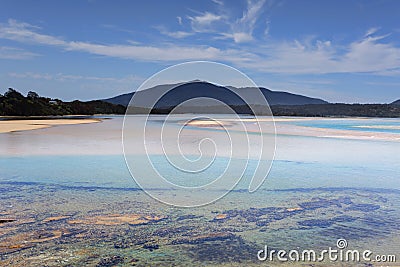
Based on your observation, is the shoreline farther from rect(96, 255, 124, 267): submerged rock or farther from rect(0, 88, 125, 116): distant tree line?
rect(0, 88, 125, 116): distant tree line

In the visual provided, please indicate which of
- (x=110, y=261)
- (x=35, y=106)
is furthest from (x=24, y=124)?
(x=35, y=106)

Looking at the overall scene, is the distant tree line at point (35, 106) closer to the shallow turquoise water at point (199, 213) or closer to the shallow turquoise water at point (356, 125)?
the shallow turquoise water at point (356, 125)

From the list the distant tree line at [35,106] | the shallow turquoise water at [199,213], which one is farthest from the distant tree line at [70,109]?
the shallow turquoise water at [199,213]

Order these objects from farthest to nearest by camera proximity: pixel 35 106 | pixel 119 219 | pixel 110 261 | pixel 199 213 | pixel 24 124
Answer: pixel 35 106 < pixel 24 124 < pixel 199 213 < pixel 119 219 < pixel 110 261

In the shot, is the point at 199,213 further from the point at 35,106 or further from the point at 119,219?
the point at 35,106

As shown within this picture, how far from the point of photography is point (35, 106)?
209 feet

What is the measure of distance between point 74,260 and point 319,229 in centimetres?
301

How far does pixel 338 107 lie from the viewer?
105 m

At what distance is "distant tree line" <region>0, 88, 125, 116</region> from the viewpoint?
5911 centimetres

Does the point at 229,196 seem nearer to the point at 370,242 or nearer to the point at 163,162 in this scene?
the point at 370,242

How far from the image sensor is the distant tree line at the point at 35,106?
59106 mm

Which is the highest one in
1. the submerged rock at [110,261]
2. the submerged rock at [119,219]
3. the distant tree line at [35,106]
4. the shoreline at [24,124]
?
the distant tree line at [35,106]

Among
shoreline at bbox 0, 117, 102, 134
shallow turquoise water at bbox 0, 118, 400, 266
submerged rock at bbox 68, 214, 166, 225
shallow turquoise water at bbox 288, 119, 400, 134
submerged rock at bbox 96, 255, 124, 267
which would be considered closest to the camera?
submerged rock at bbox 96, 255, 124, 267

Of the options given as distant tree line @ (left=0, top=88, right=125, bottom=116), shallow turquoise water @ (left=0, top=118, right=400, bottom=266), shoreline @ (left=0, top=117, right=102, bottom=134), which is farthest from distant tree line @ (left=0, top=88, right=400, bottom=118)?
shallow turquoise water @ (left=0, top=118, right=400, bottom=266)
